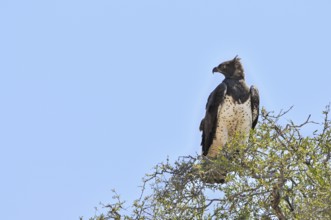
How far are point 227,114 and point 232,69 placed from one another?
98 centimetres

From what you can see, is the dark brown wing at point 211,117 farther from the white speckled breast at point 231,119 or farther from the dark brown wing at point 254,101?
the dark brown wing at point 254,101

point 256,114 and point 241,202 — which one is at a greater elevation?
point 256,114

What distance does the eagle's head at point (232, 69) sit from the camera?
13.5m

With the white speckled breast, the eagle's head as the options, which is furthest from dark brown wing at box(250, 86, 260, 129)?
the eagle's head

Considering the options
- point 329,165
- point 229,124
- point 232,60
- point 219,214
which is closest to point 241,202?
point 219,214

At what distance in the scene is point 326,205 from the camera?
342 inches

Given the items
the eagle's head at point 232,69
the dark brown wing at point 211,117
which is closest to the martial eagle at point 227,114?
the dark brown wing at point 211,117

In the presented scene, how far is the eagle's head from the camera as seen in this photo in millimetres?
13477

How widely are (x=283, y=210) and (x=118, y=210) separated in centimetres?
183

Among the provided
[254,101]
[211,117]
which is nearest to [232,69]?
[254,101]

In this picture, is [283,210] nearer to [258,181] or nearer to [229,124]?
[258,181]

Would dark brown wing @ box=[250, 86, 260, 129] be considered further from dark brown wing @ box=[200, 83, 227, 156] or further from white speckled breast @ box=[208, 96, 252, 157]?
dark brown wing @ box=[200, 83, 227, 156]

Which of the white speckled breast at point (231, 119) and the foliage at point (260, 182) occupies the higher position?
the white speckled breast at point (231, 119)

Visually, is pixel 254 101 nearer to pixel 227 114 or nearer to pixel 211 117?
pixel 227 114
